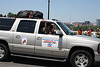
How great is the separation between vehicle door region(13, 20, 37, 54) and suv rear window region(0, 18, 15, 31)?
0.41 meters

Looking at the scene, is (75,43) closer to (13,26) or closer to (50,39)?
(50,39)

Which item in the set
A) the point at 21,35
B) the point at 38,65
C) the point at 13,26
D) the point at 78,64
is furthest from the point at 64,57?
the point at 13,26

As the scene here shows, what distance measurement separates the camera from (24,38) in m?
5.60

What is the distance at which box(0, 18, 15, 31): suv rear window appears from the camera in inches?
236

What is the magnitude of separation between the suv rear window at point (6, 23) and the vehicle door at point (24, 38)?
410 millimetres

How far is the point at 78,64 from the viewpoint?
525 centimetres

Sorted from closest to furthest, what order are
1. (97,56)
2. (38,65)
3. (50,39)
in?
(97,56)
(50,39)
(38,65)

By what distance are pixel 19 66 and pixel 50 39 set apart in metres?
1.62

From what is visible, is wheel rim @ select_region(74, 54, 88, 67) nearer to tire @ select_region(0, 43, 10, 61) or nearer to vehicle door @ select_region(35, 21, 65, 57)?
vehicle door @ select_region(35, 21, 65, 57)

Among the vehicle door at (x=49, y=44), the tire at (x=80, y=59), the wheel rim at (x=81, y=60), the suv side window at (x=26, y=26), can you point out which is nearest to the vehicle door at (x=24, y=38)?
the suv side window at (x=26, y=26)

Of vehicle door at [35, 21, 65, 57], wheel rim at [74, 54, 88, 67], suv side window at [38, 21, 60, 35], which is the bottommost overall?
wheel rim at [74, 54, 88, 67]

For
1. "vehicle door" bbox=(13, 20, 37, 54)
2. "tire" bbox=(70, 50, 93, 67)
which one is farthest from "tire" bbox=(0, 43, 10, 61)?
"tire" bbox=(70, 50, 93, 67)

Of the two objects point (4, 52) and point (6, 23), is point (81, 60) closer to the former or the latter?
point (4, 52)

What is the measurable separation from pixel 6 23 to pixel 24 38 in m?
1.18
